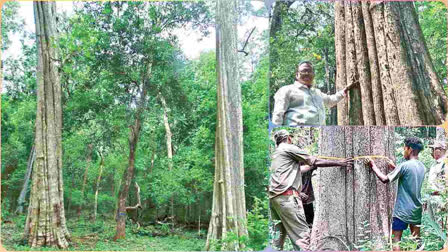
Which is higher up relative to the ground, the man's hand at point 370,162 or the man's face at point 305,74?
the man's face at point 305,74

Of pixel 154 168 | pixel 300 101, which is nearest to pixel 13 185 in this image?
pixel 154 168

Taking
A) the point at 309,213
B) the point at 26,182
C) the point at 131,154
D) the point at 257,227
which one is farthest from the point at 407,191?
the point at 26,182

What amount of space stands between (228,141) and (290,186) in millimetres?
1523

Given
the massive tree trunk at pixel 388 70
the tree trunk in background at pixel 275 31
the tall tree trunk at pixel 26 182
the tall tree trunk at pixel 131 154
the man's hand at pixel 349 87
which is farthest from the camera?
the tree trunk in background at pixel 275 31

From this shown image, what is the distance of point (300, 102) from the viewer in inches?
161

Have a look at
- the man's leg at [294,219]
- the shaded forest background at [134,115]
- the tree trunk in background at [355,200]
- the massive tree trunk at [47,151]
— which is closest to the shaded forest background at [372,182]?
the tree trunk in background at [355,200]

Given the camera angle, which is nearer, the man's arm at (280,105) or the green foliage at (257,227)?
the man's arm at (280,105)

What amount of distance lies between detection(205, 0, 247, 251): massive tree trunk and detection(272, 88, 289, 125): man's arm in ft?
4.22

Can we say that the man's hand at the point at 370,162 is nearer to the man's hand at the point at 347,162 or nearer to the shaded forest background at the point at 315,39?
the man's hand at the point at 347,162

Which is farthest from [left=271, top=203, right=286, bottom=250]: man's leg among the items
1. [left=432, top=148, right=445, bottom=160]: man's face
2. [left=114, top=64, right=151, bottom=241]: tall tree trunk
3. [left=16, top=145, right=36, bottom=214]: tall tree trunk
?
[left=16, top=145, right=36, bottom=214]: tall tree trunk

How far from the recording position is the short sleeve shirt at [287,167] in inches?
156

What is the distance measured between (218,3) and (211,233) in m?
2.89

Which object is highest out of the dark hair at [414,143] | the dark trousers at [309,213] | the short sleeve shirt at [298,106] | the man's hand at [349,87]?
the man's hand at [349,87]

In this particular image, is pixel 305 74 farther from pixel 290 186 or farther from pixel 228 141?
pixel 228 141
